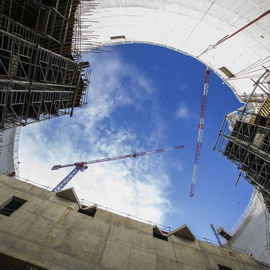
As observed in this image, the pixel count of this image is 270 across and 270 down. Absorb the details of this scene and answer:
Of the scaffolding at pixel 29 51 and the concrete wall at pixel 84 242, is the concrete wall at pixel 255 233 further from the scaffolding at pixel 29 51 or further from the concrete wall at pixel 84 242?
the scaffolding at pixel 29 51

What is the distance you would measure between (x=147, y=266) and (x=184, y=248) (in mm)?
3676

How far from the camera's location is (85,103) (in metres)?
22.7

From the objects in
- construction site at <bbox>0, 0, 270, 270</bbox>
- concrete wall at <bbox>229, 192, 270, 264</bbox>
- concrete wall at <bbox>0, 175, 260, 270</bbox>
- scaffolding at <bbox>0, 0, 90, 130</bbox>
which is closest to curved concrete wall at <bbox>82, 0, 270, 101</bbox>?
construction site at <bbox>0, 0, 270, 270</bbox>

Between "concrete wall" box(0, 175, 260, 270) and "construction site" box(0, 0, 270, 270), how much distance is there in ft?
0.18

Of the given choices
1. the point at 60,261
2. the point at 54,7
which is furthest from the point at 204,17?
the point at 60,261

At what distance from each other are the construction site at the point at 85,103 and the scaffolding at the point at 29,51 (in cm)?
8

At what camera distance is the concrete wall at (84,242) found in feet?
26.4

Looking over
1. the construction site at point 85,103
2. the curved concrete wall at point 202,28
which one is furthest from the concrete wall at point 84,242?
the curved concrete wall at point 202,28

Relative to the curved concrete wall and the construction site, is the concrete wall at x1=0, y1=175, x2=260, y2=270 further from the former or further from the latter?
the curved concrete wall

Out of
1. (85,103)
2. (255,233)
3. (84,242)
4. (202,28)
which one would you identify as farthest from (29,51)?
(255,233)

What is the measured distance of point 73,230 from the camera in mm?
9906

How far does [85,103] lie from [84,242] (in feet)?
55.8

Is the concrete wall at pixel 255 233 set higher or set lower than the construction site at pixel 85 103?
lower

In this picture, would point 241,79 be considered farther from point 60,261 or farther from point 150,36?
point 60,261
